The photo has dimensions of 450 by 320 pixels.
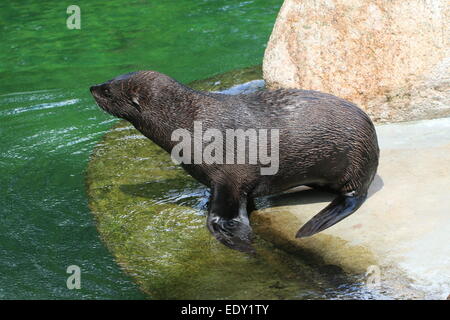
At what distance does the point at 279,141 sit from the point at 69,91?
4803 millimetres

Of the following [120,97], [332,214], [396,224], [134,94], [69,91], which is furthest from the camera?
[69,91]

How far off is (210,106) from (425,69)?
253 centimetres

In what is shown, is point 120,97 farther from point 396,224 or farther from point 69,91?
point 69,91

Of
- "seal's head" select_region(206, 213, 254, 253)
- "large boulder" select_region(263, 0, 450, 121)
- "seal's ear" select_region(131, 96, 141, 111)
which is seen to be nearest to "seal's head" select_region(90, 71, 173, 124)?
"seal's ear" select_region(131, 96, 141, 111)

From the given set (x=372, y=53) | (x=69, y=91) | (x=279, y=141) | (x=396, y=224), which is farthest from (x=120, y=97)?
(x=69, y=91)

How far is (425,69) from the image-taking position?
7016 mm

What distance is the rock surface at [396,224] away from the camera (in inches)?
180

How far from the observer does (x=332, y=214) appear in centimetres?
543

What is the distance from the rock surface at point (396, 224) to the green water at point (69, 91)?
132 centimetres

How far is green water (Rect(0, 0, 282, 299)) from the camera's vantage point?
17.1ft

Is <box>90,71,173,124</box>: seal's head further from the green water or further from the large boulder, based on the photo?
the large boulder

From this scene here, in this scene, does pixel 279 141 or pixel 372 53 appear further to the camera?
pixel 372 53
